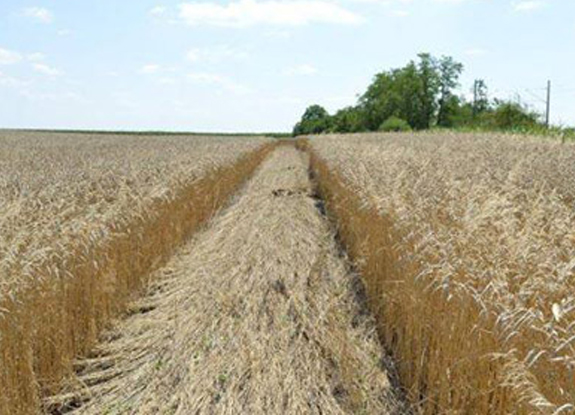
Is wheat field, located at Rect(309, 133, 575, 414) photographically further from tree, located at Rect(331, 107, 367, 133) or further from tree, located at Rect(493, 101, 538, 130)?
tree, located at Rect(331, 107, 367, 133)

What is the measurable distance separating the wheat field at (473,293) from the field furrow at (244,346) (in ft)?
1.15

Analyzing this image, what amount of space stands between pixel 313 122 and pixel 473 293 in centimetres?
10477

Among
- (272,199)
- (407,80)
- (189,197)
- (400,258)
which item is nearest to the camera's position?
(400,258)

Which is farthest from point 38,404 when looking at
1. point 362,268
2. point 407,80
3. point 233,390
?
point 407,80

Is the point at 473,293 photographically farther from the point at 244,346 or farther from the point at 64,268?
the point at 64,268

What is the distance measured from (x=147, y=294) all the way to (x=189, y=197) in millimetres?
4255

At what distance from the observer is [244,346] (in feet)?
16.0

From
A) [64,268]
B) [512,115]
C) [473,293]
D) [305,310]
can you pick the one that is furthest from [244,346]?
[512,115]

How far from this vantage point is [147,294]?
21.8ft

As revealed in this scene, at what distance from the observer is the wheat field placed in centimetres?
299

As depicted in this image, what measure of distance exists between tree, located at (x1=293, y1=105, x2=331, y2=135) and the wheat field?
9003 cm

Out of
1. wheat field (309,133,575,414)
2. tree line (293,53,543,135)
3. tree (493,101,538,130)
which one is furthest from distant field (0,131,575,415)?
tree line (293,53,543,135)

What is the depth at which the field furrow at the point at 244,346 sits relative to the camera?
415cm

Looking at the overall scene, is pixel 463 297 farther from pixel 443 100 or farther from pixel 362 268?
pixel 443 100
